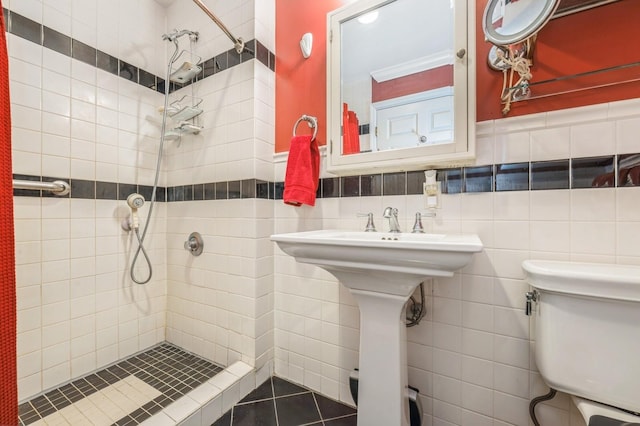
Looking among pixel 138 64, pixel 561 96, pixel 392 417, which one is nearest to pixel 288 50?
pixel 138 64

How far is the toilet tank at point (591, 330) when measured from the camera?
701 millimetres

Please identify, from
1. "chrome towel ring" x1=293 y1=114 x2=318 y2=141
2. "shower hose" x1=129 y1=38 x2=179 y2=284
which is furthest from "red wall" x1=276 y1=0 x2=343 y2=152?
"shower hose" x1=129 y1=38 x2=179 y2=284

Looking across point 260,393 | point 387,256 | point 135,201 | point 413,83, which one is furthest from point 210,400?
point 413,83

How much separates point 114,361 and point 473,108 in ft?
7.48

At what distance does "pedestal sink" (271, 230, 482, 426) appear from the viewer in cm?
84

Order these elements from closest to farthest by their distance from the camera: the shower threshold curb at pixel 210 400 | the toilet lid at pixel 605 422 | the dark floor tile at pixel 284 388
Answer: the toilet lid at pixel 605 422 → the shower threshold curb at pixel 210 400 → the dark floor tile at pixel 284 388

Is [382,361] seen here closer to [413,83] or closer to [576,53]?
[413,83]

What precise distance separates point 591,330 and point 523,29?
91 centimetres

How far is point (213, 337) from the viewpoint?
1.57 meters

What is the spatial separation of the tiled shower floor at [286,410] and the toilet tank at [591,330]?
2.87 feet

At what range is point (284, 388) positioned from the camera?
1420 mm

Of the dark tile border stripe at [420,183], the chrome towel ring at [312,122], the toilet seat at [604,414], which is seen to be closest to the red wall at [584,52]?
the dark tile border stripe at [420,183]

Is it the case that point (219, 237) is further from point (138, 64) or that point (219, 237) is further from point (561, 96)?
point (561, 96)

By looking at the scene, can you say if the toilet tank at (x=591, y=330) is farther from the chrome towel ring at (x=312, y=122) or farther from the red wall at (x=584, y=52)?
the chrome towel ring at (x=312, y=122)
